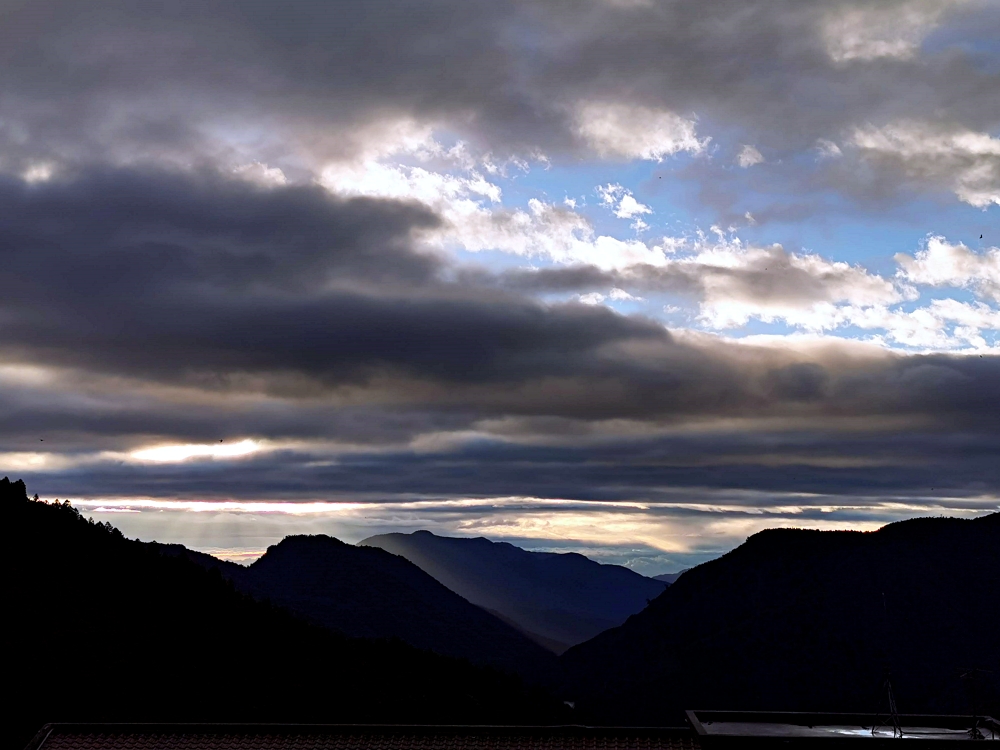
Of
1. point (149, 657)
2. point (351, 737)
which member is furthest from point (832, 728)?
point (149, 657)

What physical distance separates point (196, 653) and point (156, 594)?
24749 millimetres

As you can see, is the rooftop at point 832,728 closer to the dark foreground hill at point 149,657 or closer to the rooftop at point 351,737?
the rooftop at point 351,737

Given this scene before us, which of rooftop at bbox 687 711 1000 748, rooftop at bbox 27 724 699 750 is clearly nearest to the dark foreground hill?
rooftop at bbox 27 724 699 750

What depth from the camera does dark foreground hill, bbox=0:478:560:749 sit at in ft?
413

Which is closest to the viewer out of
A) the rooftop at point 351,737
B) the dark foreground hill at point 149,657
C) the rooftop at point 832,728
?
the rooftop at point 832,728

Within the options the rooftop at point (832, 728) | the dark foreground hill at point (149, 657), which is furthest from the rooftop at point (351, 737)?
the dark foreground hill at point (149, 657)

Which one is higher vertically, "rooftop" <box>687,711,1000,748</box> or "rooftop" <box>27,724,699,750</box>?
"rooftop" <box>687,711,1000,748</box>

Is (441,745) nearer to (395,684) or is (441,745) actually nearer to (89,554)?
(395,684)

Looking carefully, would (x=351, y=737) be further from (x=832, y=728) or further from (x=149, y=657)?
(x=149, y=657)

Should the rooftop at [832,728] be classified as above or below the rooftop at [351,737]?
above

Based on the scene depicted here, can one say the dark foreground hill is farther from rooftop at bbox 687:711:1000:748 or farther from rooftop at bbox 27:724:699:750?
rooftop at bbox 687:711:1000:748

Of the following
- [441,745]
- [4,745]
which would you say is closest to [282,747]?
[441,745]

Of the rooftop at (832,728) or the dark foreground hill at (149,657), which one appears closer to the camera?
the rooftop at (832,728)

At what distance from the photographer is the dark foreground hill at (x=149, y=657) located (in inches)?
4961
